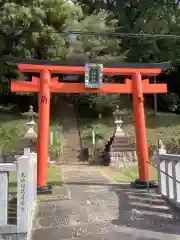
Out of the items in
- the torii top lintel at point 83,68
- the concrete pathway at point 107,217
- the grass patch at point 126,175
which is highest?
the torii top lintel at point 83,68

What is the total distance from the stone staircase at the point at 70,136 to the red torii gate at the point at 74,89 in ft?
27.5

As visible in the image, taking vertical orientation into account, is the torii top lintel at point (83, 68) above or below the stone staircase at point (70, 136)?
above

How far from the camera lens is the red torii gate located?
9508 millimetres

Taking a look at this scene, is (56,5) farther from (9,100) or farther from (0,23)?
(9,100)

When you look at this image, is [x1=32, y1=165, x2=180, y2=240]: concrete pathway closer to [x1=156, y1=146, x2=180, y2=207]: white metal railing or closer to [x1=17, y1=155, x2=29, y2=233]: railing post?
[x1=156, y1=146, x2=180, y2=207]: white metal railing

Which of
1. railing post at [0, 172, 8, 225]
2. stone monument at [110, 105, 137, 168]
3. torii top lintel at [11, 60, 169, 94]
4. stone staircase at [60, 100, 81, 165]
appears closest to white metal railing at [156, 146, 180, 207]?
railing post at [0, 172, 8, 225]

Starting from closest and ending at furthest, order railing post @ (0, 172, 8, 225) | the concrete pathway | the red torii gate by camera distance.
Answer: railing post @ (0, 172, 8, 225), the concrete pathway, the red torii gate

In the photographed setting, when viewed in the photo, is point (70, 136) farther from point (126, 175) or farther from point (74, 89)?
point (74, 89)

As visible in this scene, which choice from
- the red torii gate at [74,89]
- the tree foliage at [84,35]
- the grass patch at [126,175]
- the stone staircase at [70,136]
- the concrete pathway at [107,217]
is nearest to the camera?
the concrete pathway at [107,217]

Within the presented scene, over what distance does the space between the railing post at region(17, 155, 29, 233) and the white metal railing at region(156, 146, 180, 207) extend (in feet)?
9.80

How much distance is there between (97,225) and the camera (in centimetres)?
552

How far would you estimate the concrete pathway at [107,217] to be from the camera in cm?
500

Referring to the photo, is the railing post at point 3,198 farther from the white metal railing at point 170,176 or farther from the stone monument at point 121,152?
the stone monument at point 121,152

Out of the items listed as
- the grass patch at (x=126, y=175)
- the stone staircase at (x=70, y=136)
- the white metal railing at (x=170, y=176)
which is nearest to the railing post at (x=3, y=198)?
the white metal railing at (x=170, y=176)
